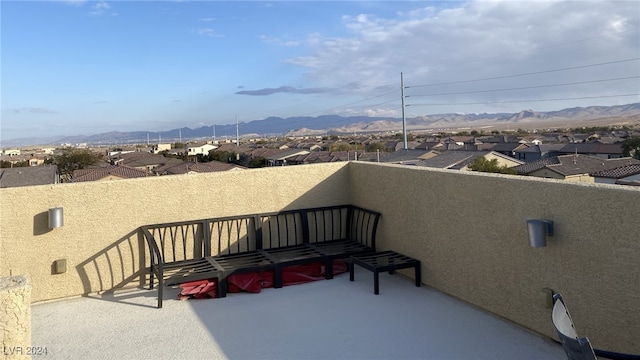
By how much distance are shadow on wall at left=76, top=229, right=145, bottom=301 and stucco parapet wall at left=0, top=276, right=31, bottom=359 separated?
4.04 metres

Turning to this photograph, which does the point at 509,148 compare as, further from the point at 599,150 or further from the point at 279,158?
the point at 279,158

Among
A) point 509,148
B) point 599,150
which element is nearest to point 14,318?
point 599,150

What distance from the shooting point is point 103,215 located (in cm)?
555

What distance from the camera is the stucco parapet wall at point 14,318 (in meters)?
1.63

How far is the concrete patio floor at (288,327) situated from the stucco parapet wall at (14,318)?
2.34m

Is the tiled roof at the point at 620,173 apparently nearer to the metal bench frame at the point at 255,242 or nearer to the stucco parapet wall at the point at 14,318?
the metal bench frame at the point at 255,242

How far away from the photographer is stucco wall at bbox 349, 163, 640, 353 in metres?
3.35

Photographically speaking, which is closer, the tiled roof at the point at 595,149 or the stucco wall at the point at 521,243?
the stucco wall at the point at 521,243

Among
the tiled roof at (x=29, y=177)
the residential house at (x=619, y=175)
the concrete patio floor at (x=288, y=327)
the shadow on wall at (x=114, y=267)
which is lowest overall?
the residential house at (x=619, y=175)

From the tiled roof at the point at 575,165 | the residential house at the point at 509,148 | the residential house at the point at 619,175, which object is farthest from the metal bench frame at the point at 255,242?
the residential house at the point at 509,148

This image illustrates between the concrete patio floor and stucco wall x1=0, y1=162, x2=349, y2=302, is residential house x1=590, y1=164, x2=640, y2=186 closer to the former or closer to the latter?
the concrete patio floor

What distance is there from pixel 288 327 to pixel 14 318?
3.05 metres

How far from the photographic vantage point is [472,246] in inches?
188

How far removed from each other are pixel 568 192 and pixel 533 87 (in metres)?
101
